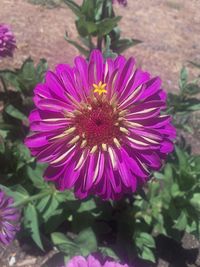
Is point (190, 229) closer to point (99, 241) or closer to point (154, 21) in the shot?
point (99, 241)

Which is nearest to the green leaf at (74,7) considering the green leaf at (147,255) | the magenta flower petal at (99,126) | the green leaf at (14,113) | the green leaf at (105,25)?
the green leaf at (105,25)

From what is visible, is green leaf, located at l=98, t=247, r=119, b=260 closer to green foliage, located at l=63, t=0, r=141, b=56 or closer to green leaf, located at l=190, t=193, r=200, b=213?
green leaf, located at l=190, t=193, r=200, b=213

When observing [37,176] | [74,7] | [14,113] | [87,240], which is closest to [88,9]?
[74,7]

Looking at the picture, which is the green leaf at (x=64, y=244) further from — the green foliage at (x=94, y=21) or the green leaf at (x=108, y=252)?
the green foliage at (x=94, y=21)

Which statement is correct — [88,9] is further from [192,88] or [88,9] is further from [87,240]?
[87,240]

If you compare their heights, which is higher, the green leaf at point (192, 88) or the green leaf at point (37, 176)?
the green leaf at point (192, 88)

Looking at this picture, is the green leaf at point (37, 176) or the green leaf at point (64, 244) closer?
the green leaf at point (64, 244)
